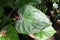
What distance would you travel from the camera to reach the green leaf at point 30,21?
104 cm

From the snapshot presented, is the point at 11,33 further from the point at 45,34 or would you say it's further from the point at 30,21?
the point at 45,34

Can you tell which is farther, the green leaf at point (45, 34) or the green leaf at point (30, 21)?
the green leaf at point (45, 34)

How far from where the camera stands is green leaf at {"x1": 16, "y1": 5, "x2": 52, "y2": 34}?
1039mm

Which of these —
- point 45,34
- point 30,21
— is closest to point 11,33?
point 30,21

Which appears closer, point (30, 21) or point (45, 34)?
point (30, 21)

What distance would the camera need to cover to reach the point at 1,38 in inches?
41.1

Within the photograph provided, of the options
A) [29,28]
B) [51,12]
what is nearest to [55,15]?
[51,12]

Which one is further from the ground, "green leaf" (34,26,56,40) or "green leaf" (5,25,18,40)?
"green leaf" (5,25,18,40)

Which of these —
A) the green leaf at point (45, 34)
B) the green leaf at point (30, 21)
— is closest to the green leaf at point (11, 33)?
the green leaf at point (30, 21)

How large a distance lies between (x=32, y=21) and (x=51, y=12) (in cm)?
69

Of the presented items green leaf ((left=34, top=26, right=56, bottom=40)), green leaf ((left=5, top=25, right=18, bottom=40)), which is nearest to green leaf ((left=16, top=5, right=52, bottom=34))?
green leaf ((left=5, top=25, right=18, bottom=40))

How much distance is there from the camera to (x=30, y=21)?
42.5 inches

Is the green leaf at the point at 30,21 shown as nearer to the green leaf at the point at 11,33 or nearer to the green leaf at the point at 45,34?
the green leaf at the point at 11,33

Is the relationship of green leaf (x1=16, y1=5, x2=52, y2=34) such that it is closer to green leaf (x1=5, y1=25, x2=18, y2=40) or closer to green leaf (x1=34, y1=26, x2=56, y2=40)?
green leaf (x1=5, y1=25, x2=18, y2=40)
